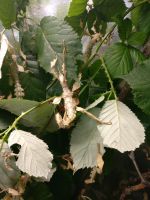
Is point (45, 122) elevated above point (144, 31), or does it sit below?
below

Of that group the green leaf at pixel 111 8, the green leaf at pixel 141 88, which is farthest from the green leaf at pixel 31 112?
the green leaf at pixel 111 8

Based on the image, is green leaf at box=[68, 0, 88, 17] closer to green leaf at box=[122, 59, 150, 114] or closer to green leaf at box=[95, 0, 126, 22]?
green leaf at box=[95, 0, 126, 22]

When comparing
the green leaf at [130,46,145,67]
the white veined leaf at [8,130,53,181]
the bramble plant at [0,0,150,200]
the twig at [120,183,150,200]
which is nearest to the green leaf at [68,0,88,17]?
the bramble plant at [0,0,150,200]

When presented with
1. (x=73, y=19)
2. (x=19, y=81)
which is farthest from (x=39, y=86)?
(x=73, y=19)

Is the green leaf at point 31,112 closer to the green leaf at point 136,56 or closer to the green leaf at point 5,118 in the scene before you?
the green leaf at point 5,118

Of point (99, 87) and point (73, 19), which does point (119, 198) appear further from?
point (73, 19)

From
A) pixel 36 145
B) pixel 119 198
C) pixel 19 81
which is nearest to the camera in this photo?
pixel 36 145

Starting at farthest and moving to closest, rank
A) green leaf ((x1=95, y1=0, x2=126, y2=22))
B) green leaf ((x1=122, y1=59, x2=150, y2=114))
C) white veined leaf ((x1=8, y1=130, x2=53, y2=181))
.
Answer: green leaf ((x1=95, y1=0, x2=126, y2=22))
green leaf ((x1=122, y1=59, x2=150, y2=114))
white veined leaf ((x1=8, y1=130, x2=53, y2=181))
